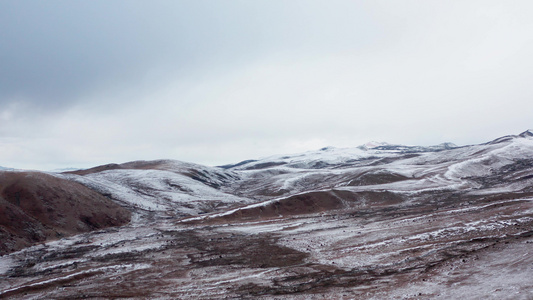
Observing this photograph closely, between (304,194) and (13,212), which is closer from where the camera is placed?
(13,212)

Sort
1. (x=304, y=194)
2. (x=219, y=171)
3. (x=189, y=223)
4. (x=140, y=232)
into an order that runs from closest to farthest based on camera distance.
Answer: (x=140, y=232), (x=189, y=223), (x=304, y=194), (x=219, y=171)

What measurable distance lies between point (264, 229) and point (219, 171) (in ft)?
354

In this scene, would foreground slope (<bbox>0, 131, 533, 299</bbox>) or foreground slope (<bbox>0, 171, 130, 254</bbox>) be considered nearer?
foreground slope (<bbox>0, 131, 533, 299</bbox>)

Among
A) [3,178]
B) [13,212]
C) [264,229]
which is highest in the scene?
[3,178]

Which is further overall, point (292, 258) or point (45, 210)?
point (45, 210)

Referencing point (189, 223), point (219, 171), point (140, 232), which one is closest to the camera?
point (140, 232)

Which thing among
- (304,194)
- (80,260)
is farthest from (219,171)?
(80,260)

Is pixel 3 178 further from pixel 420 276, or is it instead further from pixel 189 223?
pixel 420 276

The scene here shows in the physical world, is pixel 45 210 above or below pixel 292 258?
above

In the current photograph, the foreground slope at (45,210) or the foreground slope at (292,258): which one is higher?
the foreground slope at (45,210)

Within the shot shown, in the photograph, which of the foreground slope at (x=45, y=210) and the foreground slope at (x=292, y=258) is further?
the foreground slope at (x=45, y=210)

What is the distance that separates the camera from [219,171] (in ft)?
486

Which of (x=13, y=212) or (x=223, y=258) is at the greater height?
(x=13, y=212)

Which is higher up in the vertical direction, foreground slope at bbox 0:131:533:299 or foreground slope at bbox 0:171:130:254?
foreground slope at bbox 0:171:130:254
